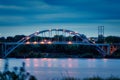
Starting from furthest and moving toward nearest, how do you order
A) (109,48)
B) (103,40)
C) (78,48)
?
(103,40) < (78,48) < (109,48)

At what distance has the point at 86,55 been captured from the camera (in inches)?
3467

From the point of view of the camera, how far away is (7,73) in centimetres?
971

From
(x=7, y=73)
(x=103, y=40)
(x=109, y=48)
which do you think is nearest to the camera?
(x=7, y=73)

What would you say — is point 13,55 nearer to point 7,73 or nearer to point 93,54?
point 93,54

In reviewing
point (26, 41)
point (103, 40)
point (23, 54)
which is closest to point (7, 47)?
point (26, 41)

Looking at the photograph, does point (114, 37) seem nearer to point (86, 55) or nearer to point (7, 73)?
point (86, 55)

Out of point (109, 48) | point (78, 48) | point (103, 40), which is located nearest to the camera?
point (109, 48)

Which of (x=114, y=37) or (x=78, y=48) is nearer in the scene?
(x=78, y=48)

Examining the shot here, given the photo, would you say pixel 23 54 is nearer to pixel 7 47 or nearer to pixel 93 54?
pixel 7 47

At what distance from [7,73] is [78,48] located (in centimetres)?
7784

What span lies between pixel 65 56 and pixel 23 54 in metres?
12.8

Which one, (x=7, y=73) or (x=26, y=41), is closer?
(x=7, y=73)

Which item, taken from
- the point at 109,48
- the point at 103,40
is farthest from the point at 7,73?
the point at 103,40

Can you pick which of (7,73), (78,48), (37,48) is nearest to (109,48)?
(78,48)
